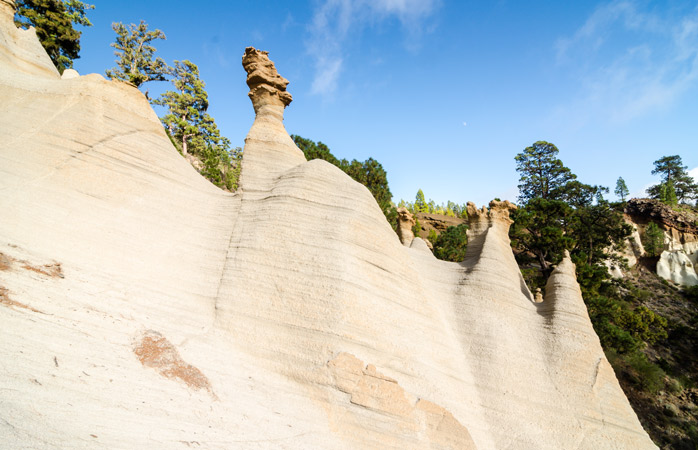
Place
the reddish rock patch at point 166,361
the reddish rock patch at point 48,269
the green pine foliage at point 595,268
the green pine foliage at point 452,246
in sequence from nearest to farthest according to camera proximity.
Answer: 1. the reddish rock patch at point 166,361
2. the reddish rock patch at point 48,269
3. the green pine foliage at point 595,268
4. the green pine foliage at point 452,246

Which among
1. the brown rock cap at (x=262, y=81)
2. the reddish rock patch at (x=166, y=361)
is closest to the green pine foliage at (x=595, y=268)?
the brown rock cap at (x=262, y=81)

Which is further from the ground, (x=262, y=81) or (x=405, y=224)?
(x=262, y=81)

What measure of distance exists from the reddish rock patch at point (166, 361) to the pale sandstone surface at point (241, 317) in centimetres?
2

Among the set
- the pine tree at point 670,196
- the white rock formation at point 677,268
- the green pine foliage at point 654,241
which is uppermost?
the pine tree at point 670,196

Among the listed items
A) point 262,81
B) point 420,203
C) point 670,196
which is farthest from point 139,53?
point 670,196

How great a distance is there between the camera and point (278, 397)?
398 cm

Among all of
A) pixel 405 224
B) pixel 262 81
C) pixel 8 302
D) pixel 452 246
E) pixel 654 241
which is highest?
pixel 654 241

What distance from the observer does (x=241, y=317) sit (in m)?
4.80

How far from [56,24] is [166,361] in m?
27.3

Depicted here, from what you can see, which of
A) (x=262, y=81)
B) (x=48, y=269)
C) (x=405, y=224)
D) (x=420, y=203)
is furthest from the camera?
(x=420, y=203)

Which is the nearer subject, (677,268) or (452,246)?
(452,246)

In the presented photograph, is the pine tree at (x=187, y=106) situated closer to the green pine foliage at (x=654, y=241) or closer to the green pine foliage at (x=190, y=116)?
the green pine foliage at (x=190, y=116)

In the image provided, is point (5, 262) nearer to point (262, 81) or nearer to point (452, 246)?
point (262, 81)

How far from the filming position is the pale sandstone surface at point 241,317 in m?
3.07
